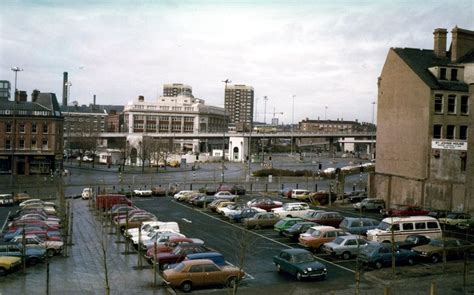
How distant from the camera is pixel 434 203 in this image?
43031mm

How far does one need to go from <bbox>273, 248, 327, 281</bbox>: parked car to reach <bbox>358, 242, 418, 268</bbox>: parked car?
2952mm

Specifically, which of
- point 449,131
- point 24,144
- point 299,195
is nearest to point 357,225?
point 449,131

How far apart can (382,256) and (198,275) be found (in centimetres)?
922

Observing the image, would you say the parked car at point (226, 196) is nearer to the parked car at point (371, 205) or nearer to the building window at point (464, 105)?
the parked car at point (371, 205)

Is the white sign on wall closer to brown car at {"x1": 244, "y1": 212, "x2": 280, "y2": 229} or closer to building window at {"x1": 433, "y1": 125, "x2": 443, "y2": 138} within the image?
building window at {"x1": 433, "y1": 125, "x2": 443, "y2": 138}

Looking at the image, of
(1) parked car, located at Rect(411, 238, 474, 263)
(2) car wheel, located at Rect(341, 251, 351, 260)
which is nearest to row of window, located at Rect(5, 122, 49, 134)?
(2) car wheel, located at Rect(341, 251, 351, 260)

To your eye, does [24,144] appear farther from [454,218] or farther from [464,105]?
[454,218]

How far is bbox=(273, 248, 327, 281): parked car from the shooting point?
22.3m

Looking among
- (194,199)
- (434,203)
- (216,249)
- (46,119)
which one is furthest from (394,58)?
(46,119)

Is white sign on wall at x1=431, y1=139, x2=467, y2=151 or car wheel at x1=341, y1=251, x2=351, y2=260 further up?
white sign on wall at x1=431, y1=139, x2=467, y2=151

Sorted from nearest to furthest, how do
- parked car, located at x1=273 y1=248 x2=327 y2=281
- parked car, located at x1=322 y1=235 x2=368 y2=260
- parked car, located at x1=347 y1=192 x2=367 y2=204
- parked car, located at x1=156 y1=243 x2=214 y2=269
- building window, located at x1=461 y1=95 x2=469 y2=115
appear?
parked car, located at x1=273 y1=248 x2=327 y2=281, parked car, located at x1=156 y1=243 x2=214 y2=269, parked car, located at x1=322 y1=235 x2=368 y2=260, building window, located at x1=461 y1=95 x2=469 y2=115, parked car, located at x1=347 y1=192 x2=367 y2=204

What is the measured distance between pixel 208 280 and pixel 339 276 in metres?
6.18

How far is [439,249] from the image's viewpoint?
2577 cm

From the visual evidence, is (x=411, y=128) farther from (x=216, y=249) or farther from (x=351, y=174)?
(x=351, y=174)
